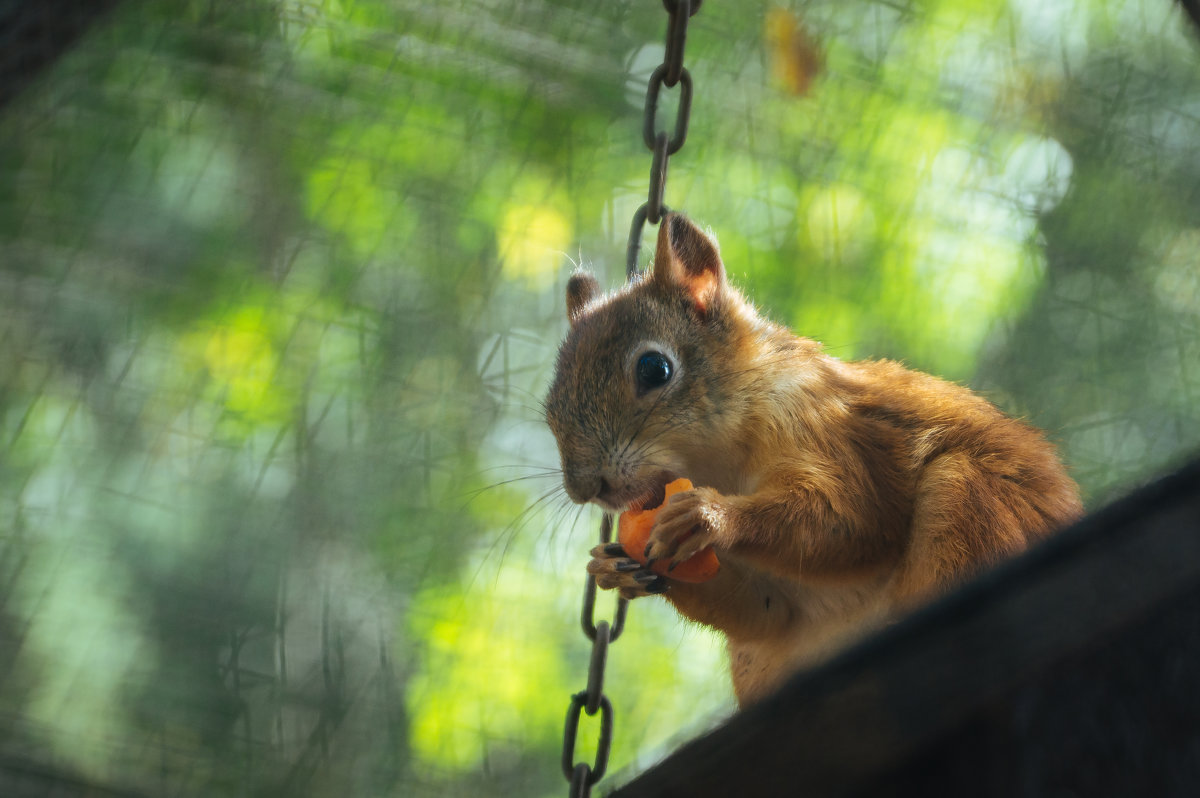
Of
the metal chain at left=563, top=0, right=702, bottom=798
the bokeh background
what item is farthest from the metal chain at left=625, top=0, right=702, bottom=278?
the bokeh background

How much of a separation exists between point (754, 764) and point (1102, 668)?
226 mm

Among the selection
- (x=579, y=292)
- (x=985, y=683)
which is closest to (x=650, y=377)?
(x=579, y=292)

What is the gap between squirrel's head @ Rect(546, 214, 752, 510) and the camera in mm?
1300

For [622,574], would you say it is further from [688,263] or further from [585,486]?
[688,263]

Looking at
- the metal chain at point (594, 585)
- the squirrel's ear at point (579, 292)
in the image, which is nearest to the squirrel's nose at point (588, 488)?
the metal chain at point (594, 585)

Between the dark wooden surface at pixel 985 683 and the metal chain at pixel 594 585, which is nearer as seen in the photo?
the dark wooden surface at pixel 985 683

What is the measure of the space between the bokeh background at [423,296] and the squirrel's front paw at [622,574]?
1.36m

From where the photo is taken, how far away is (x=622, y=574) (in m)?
1.17

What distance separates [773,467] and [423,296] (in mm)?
1891

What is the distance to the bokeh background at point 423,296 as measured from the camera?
8.91 ft

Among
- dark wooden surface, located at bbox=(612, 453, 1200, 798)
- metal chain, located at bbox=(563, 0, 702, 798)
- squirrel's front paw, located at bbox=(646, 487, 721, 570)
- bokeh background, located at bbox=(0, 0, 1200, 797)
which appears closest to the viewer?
dark wooden surface, located at bbox=(612, 453, 1200, 798)

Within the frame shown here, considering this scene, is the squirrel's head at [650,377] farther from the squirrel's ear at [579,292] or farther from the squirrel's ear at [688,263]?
the squirrel's ear at [579,292]

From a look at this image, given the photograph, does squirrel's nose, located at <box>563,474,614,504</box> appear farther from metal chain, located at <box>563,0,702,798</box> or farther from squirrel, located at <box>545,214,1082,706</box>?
metal chain, located at <box>563,0,702,798</box>

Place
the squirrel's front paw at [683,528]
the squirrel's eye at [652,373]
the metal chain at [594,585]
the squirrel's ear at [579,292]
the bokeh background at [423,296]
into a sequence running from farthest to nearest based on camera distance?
1. the bokeh background at [423,296]
2. the squirrel's ear at [579,292]
3. the squirrel's eye at [652,373]
4. the metal chain at [594,585]
5. the squirrel's front paw at [683,528]
